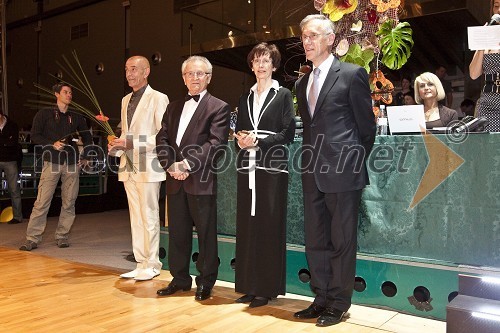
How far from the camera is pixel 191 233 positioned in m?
2.92

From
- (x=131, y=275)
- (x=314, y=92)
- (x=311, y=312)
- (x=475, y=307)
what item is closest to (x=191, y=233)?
(x=131, y=275)

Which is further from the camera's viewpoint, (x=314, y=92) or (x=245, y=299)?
(x=245, y=299)

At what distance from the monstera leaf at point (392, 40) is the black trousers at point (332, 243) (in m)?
1.00

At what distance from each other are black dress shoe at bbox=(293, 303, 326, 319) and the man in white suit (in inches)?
50.6

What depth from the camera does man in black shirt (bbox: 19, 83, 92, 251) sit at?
4461 millimetres

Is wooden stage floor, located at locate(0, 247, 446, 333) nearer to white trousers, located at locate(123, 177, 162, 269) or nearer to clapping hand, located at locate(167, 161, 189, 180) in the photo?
white trousers, located at locate(123, 177, 162, 269)

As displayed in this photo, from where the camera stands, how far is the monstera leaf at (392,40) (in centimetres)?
281

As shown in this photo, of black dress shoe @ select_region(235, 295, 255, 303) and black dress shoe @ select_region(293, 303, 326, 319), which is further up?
black dress shoe @ select_region(293, 303, 326, 319)

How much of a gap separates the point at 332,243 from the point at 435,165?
68 centimetres

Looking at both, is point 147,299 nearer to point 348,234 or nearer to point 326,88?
point 348,234

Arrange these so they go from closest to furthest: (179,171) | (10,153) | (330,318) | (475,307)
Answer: (475,307) → (330,318) → (179,171) → (10,153)

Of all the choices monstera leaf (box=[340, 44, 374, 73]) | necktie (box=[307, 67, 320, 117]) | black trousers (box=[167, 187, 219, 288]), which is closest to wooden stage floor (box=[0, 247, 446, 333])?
black trousers (box=[167, 187, 219, 288])

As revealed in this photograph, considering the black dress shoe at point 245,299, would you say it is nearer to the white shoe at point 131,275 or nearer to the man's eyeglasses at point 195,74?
the white shoe at point 131,275

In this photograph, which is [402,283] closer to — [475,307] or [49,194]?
Result: [475,307]
